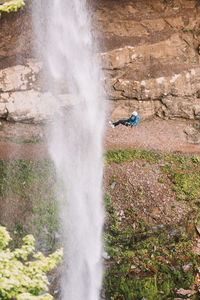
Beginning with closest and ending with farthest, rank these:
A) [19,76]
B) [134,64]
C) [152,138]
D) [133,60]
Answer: [19,76], [133,60], [134,64], [152,138]

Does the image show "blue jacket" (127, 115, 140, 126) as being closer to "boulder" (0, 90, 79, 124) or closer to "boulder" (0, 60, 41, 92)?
"boulder" (0, 90, 79, 124)

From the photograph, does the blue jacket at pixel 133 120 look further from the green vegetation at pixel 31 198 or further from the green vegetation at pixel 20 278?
the green vegetation at pixel 20 278

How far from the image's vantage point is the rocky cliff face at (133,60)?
14.0 meters

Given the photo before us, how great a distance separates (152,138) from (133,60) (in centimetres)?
451

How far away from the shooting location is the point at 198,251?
40.5 feet

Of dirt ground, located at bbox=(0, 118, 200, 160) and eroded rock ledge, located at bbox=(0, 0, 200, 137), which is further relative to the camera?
dirt ground, located at bbox=(0, 118, 200, 160)

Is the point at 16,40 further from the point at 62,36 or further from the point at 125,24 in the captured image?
the point at 125,24

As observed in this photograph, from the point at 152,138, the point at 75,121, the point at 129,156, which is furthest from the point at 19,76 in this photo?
the point at 152,138

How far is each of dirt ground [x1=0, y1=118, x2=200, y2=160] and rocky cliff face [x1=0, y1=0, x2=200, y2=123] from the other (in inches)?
25.4

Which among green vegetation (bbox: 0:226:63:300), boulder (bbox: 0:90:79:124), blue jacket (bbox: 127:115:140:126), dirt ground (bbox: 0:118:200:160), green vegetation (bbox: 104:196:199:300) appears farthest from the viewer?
dirt ground (bbox: 0:118:200:160)

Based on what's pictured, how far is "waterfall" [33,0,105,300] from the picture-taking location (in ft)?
42.4

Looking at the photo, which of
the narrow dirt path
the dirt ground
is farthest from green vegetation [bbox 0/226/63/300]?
the narrow dirt path

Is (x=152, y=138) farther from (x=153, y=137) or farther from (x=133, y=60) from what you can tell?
(x=133, y=60)

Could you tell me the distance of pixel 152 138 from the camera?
15867 millimetres
